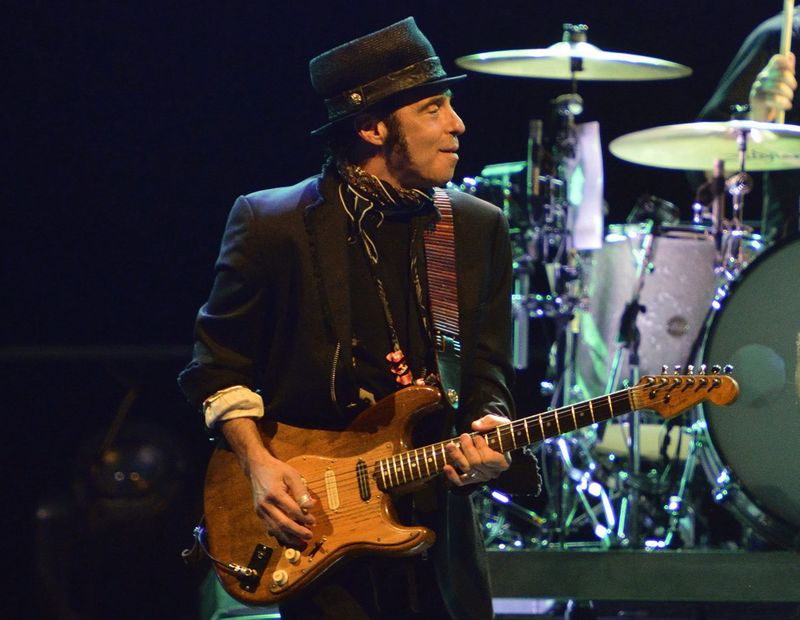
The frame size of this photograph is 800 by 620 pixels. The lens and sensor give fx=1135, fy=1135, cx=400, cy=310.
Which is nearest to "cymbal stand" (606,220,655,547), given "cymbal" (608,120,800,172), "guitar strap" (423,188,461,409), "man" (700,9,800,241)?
"cymbal" (608,120,800,172)

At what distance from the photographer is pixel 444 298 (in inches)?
116

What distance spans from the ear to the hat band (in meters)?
0.05

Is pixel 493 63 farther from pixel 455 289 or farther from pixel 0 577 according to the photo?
pixel 0 577

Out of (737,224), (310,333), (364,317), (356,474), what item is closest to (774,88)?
(737,224)

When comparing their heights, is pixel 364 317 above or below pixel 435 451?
above

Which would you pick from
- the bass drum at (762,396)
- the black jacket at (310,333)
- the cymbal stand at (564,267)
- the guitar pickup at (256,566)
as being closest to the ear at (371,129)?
the black jacket at (310,333)

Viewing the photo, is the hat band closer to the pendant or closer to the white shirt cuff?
the pendant

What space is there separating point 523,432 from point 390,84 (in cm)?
98

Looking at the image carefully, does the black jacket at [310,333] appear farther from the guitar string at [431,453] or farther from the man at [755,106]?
the man at [755,106]

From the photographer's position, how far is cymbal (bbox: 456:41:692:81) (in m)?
5.42

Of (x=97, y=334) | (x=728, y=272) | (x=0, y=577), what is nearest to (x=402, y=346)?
(x=728, y=272)

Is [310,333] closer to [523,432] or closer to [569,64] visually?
[523,432]

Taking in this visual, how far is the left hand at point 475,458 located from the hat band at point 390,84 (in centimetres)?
89

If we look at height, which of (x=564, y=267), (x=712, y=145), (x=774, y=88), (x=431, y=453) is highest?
(x=774, y=88)
